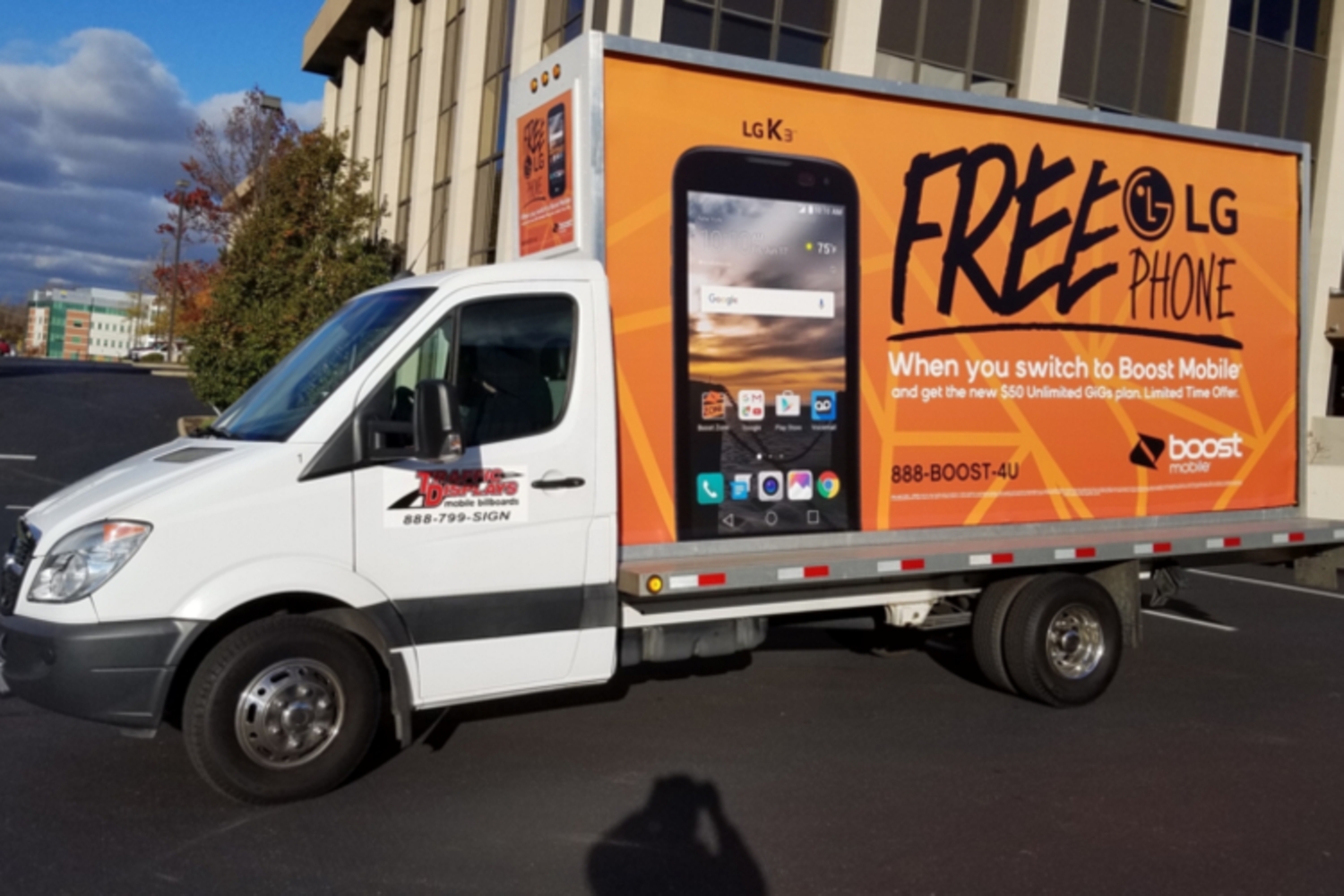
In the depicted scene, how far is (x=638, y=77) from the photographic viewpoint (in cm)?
→ 585

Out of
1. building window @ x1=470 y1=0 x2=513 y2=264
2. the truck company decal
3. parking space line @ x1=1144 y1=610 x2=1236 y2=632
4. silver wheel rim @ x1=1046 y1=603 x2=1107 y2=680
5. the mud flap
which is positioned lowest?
parking space line @ x1=1144 y1=610 x2=1236 y2=632

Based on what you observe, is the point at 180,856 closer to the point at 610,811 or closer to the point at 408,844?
the point at 408,844

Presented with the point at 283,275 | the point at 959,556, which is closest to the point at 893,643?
the point at 959,556

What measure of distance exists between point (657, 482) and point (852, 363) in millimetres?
1267

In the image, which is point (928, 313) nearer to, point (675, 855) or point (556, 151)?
point (556, 151)

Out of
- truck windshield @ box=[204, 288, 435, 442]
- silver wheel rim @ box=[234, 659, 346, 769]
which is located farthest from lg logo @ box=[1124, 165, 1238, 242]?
silver wheel rim @ box=[234, 659, 346, 769]

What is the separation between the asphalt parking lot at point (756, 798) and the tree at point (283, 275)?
11247mm

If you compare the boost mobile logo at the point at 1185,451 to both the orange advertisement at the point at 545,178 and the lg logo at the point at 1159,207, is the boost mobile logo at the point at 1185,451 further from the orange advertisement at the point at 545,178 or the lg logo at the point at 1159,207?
the orange advertisement at the point at 545,178

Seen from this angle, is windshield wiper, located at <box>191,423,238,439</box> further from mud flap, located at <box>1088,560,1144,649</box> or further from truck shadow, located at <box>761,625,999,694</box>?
mud flap, located at <box>1088,560,1144,649</box>

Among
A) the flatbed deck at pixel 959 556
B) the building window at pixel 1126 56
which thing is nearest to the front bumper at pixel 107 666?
the flatbed deck at pixel 959 556

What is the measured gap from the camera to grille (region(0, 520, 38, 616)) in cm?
506

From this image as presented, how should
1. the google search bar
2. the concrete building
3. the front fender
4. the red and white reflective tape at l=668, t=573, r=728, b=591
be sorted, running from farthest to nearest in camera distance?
1. the concrete building
2. the google search bar
3. the red and white reflective tape at l=668, t=573, r=728, b=591
4. the front fender

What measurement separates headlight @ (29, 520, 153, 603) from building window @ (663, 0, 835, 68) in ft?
42.0

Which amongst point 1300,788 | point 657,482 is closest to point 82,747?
point 657,482
